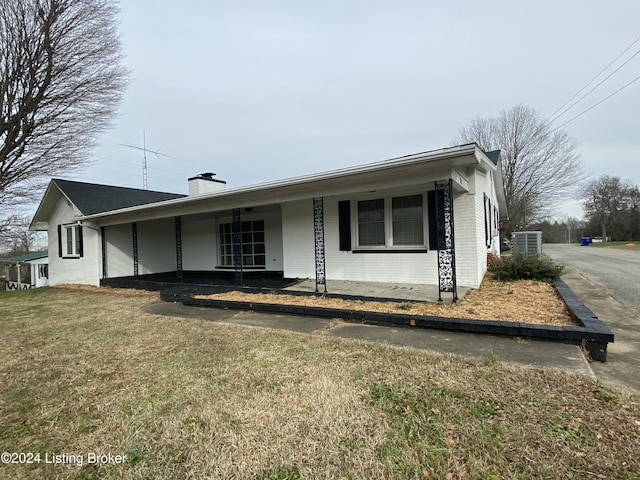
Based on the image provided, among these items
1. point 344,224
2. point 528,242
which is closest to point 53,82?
point 344,224

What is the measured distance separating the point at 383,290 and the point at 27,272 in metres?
34.0

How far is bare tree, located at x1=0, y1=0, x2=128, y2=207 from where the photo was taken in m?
10.9

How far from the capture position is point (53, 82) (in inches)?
463

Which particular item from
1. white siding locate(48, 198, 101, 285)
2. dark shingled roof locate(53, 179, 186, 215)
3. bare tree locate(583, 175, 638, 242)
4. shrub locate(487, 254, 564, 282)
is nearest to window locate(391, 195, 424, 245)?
shrub locate(487, 254, 564, 282)

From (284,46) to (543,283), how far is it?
33.1 ft

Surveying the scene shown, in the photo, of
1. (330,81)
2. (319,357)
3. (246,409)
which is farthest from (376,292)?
(330,81)

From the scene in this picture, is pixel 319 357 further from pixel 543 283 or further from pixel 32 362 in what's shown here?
pixel 543 283

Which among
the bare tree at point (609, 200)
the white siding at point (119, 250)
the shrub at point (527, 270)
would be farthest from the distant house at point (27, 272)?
the bare tree at point (609, 200)

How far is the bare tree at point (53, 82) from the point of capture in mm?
10922

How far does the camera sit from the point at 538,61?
12.1m

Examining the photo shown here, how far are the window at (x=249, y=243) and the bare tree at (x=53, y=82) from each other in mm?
7032

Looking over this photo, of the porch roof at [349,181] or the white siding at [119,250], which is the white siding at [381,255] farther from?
the white siding at [119,250]

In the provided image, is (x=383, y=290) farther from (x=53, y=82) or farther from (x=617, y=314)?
(x=53, y=82)

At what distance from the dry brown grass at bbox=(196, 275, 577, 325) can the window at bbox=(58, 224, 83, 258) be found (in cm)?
890
